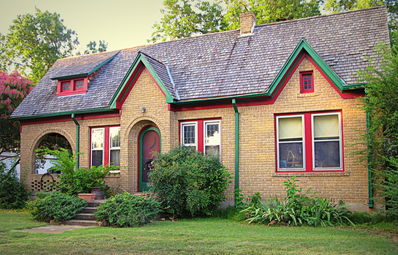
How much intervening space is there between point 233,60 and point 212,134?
317 centimetres

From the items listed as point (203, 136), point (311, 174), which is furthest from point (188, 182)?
point (311, 174)

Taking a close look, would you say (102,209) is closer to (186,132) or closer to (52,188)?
(186,132)

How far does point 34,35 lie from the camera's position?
3522cm

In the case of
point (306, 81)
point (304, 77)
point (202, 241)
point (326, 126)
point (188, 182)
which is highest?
point (304, 77)

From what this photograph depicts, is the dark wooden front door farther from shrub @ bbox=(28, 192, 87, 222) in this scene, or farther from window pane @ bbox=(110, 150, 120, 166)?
shrub @ bbox=(28, 192, 87, 222)

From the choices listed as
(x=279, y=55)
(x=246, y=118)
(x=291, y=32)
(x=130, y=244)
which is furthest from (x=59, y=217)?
(x=291, y=32)

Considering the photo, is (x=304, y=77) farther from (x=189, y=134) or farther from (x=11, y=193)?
(x=11, y=193)

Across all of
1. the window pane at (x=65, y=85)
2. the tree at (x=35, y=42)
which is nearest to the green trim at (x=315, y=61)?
the window pane at (x=65, y=85)

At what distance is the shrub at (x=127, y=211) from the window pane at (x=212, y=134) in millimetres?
3721

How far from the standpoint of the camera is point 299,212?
12.1 metres

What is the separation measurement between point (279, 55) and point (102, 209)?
8364 millimetres

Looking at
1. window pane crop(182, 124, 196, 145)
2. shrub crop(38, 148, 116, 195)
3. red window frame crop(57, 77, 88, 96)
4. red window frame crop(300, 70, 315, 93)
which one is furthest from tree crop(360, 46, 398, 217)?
red window frame crop(57, 77, 88, 96)

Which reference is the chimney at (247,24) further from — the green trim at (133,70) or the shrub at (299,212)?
the shrub at (299,212)

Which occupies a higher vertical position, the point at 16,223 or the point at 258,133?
the point at 258,133
